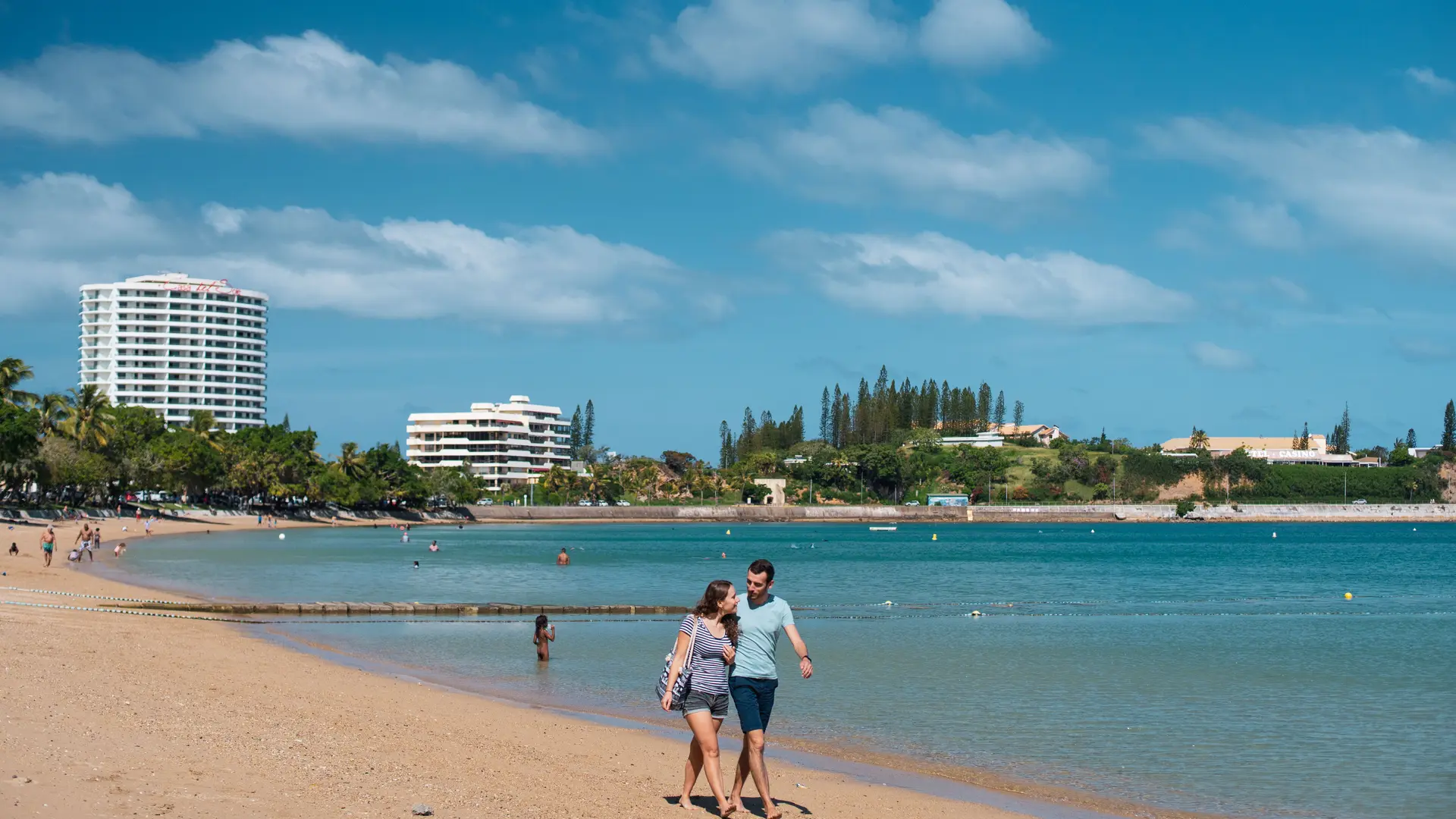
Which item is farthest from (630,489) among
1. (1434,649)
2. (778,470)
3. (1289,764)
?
(1289,764)

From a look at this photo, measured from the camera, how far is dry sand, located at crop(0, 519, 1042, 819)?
9.27 m

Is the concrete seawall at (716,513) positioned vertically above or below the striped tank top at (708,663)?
below

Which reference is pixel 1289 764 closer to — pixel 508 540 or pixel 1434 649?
pixel 1434 649

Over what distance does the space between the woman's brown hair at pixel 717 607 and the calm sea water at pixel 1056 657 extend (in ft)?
18.3

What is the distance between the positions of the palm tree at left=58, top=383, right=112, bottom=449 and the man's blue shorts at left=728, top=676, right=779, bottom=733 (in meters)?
92.0

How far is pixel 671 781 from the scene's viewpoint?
11836 millimetres

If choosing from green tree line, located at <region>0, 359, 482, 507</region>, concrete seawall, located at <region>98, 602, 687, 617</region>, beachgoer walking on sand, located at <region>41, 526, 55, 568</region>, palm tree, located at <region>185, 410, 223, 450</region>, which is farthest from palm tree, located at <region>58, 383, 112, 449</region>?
concrete seawall, located at <region>98, 602, 687, 617</region>

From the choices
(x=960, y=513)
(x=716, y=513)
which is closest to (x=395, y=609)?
(x=716, y=513)

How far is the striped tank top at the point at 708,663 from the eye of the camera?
363 inches

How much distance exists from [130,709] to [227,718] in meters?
0.95

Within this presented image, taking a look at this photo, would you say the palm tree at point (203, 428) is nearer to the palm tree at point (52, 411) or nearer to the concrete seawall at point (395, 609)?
the palm tree at point (52, 411)

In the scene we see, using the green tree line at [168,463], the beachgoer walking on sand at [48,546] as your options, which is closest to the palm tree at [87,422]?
the green tree line at [168,463]

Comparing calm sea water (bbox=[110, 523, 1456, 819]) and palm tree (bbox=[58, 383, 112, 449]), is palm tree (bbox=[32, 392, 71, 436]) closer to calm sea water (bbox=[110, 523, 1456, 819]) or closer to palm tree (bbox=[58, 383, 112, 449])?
palm tree (bbox=[58, 383, 112, 449])

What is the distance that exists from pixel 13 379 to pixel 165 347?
114172 mm
